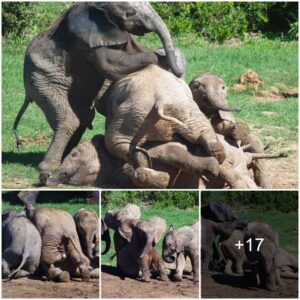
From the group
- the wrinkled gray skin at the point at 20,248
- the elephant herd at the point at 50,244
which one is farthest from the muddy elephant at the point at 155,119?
the wrinkled gray skin at the point at 20,248

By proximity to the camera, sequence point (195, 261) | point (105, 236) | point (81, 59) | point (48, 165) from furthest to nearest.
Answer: point (48, 165) < point (81, 59) < point (105, 236) < point (195, 261)

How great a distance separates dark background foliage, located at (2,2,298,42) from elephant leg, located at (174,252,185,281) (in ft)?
24.4

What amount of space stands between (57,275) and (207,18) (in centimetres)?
826

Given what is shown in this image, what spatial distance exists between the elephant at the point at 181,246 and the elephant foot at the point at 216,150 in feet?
1.89

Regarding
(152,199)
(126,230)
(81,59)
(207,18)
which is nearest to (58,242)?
(126,230)

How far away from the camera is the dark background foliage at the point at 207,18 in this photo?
16.1 m

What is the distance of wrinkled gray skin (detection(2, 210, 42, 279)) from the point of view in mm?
9062

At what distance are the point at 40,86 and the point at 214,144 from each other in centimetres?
165

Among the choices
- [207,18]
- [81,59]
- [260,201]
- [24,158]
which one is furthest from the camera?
[207,18]

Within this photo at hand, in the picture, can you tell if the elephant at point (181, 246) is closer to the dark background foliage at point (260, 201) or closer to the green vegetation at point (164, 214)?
the green vegetation at point (164, 214)

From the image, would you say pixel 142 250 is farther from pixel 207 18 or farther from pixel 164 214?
pixel 207 18

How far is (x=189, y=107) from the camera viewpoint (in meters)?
9.48

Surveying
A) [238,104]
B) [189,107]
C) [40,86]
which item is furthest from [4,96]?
[189,107]

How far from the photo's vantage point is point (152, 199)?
915cm
